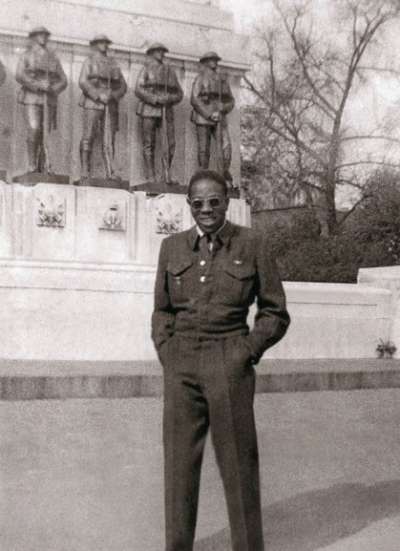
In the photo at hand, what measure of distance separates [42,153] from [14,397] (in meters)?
6.67

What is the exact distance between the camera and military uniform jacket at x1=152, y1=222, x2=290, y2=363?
4.93 metres

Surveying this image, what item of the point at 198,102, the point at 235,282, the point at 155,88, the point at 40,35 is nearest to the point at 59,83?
the point at 40,35

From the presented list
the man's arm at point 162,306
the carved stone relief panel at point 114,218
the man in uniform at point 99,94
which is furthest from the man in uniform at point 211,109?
the man's arm at point 162,306

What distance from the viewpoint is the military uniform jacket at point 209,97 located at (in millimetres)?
16984

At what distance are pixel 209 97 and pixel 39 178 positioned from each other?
309 cm

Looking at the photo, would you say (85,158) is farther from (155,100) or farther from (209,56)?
(209,56)

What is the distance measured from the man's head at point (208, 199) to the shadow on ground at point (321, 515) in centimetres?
172

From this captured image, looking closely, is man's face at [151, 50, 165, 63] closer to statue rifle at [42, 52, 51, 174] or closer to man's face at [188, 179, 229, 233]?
statue rifle at [42, 52, 51, 174]

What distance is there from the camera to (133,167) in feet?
56.4

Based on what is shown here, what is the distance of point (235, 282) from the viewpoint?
4957 millimetres

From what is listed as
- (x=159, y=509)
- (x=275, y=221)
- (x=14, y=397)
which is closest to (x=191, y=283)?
(x=159, y=509)

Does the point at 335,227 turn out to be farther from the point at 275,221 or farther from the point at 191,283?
the point at 191,283

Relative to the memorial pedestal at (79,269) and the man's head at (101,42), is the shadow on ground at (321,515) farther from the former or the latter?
the man's head at (101,42)

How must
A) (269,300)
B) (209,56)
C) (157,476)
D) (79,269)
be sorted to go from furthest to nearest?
1. (209,56)
2. (79,269)
3. (157,476)
4. (269,300)
